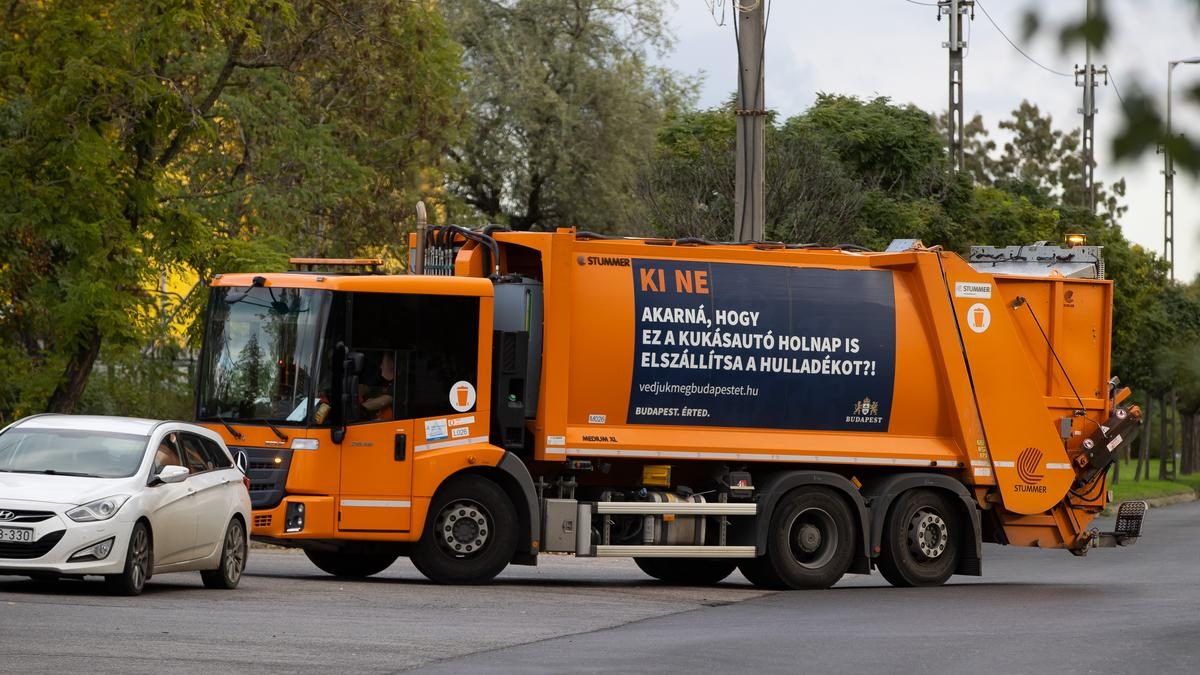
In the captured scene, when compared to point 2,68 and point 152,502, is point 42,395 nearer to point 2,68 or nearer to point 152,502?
point 2,68

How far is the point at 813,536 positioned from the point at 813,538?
20 mm

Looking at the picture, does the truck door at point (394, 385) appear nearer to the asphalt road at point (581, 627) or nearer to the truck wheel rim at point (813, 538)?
the asphalt road at point (581, 627)

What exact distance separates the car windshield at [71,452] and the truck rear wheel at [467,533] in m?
2.92

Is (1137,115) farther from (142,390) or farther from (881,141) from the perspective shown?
(881,141)

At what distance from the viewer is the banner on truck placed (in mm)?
17516

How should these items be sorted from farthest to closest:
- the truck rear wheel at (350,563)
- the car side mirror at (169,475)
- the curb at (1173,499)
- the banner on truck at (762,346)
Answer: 1. the curb at (1173,499)
2. the truck rear wheel at (350,563)
3. the banner on truck at (762,346)
4. the car side mirror at (169,475)

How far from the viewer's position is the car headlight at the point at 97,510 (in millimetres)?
13703

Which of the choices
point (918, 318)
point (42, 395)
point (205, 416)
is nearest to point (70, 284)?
point (42, 395)

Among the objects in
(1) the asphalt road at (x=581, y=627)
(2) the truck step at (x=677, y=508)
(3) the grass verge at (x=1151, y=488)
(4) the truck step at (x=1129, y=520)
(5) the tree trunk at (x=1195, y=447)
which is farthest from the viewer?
(5) the tree trunk at (x=1195, y=447)

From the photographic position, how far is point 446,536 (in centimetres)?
1669

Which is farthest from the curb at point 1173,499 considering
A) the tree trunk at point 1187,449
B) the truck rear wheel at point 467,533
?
the truck rear wheel at point 467,533

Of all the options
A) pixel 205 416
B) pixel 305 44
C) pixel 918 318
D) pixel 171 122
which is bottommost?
pixel 205 416

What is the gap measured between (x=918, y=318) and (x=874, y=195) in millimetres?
14647

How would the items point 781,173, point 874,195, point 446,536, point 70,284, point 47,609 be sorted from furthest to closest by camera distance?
point 874,195
point 781,173
point 70,284
point 446,536
point 47,609
